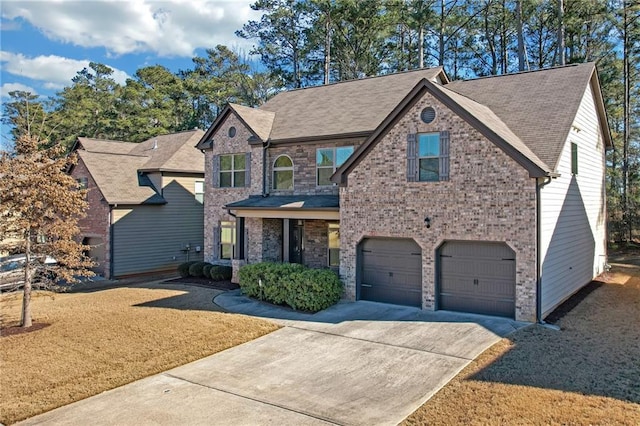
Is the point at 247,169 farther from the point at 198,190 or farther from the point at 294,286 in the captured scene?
the point at 294,286

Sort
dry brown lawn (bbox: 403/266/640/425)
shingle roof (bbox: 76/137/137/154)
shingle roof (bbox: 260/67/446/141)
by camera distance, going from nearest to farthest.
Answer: dry brown lawn (bbox: 403/266/640/425)
shingle roof (bbox: 260/67/446/141)
shingle roof (bbox: 76/137/137/154)

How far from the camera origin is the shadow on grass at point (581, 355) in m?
8.02

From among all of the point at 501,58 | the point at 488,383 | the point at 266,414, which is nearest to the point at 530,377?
the point at 488,383

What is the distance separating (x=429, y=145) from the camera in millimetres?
13484

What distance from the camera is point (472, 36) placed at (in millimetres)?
38594

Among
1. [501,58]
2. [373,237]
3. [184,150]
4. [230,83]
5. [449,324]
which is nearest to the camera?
[449,324]

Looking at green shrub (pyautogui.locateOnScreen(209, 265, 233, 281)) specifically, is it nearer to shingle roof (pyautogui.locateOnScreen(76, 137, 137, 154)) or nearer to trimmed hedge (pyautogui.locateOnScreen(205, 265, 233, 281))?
trimmed hedge (pyautogui.locateOnScreen(205, 265, 233, 281))

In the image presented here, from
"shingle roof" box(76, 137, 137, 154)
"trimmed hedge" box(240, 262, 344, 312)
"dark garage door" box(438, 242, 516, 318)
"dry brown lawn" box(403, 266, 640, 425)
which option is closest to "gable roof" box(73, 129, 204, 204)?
"shingle roof" box(76, 137, 137, 154)

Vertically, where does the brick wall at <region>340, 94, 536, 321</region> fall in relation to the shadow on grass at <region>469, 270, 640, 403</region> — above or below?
above

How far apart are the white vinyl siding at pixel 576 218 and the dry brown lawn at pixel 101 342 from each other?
7911 mm

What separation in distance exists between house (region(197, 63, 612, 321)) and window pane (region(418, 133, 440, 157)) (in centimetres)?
3

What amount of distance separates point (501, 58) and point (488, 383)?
36.1m

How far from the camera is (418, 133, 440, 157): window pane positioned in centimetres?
1334

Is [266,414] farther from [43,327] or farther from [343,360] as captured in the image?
[43,327]
